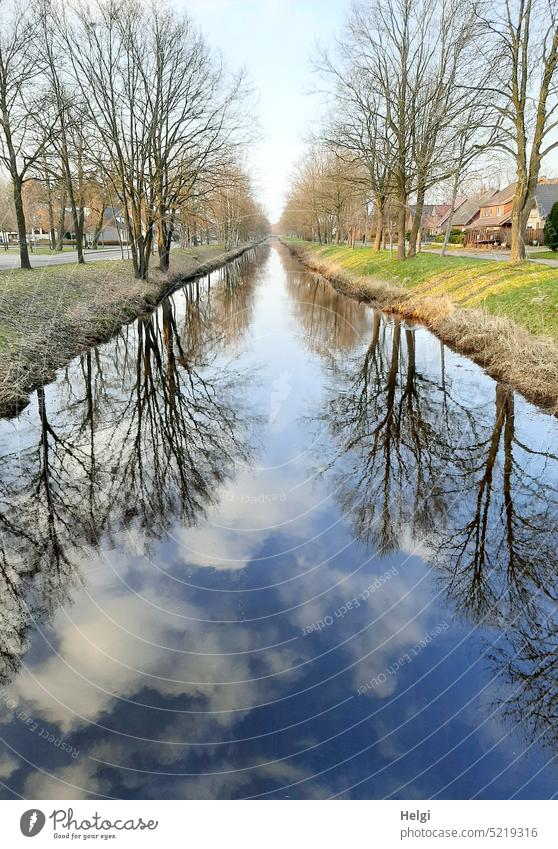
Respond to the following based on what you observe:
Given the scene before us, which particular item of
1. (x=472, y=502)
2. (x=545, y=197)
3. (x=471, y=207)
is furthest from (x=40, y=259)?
(x=471, y=207)

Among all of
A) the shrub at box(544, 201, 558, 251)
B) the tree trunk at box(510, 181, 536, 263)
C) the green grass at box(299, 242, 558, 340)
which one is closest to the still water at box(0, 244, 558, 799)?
the green grass at box(299, 242, 558, 340)

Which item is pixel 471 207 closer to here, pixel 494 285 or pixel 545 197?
pixel 545 197

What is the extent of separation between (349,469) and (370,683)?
404 cm

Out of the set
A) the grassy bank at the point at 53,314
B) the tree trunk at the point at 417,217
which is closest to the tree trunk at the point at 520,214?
the tree trunk at the point at 417,217

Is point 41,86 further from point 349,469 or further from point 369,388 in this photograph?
point 349,469

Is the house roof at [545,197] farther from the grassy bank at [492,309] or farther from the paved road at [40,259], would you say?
the paved road at [40,259]

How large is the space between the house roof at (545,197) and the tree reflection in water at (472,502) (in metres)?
50.5

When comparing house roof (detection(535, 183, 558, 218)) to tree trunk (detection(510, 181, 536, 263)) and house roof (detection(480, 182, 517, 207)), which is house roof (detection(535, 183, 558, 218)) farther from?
tree trunk (detection(510, 181, 536, 263))

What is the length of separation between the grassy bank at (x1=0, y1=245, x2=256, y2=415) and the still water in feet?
2.49

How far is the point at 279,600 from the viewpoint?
5289 mm

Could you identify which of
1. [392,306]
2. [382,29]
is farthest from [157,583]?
[382,29]

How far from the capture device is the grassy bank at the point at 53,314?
1094 cm

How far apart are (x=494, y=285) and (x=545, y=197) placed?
1877 inches

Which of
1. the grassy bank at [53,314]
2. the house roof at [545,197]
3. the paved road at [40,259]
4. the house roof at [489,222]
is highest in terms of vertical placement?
the house roof at [545,197]
